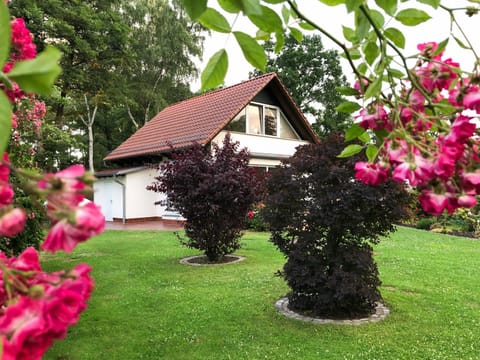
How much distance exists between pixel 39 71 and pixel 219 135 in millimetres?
14123

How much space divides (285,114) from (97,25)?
26.1 feet

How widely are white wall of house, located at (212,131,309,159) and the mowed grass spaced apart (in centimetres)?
690

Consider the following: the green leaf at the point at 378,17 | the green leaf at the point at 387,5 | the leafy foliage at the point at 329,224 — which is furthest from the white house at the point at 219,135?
the green leaf at the point at 387,5

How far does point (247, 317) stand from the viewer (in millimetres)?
4750

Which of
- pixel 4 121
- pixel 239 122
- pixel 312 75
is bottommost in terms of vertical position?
pixel 4 121

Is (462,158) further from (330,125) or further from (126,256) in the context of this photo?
(330,125)

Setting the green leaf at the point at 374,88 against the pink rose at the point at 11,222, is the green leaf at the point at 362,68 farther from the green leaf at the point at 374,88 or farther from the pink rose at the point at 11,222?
the pink rose at the point at 11,222

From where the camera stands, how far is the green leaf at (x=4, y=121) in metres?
0.43

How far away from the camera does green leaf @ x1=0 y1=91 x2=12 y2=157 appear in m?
0.43

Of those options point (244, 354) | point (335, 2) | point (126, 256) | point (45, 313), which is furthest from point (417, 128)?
point (126, 256)

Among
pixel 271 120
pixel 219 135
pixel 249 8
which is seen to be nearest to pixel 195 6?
pixel 249 8

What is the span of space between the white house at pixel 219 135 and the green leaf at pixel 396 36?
41.8 ft

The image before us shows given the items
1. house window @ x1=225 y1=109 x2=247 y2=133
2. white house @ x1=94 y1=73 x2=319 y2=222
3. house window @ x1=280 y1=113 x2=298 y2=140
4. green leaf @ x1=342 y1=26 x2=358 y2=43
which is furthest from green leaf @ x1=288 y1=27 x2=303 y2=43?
house window @ x1=280 y1=113 x2=298 y2=140

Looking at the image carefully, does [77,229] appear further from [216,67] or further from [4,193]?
[216,67]
